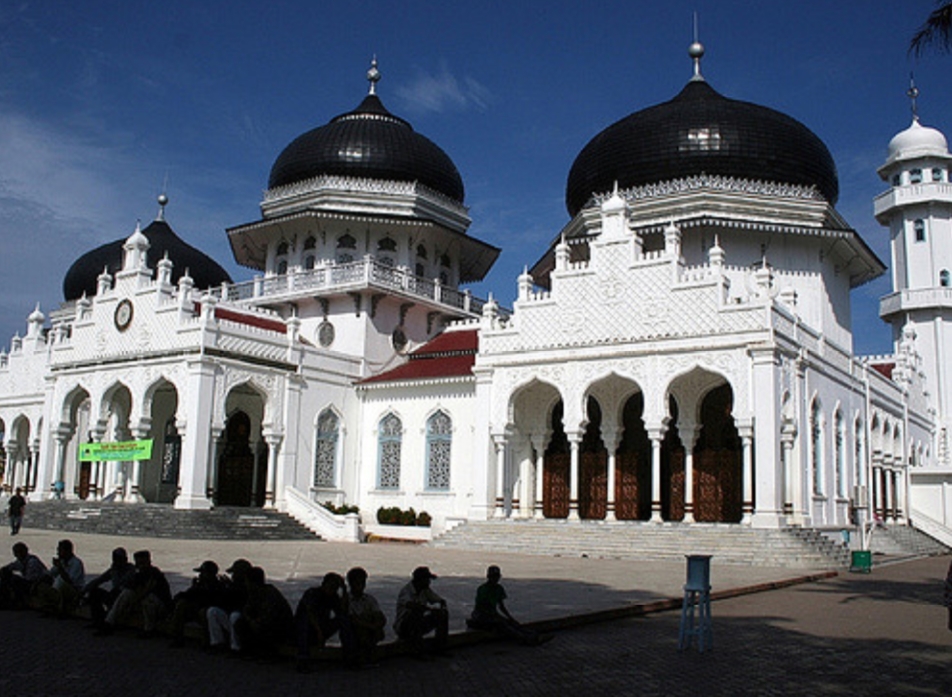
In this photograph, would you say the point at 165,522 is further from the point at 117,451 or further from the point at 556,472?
the point at 556,472

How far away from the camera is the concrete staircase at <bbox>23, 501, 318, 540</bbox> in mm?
24281

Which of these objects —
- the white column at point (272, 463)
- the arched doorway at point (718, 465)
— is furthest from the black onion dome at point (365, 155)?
the arched doorway at point (718, 465)

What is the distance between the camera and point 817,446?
79.9ft

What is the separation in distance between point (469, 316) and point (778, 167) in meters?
12.5

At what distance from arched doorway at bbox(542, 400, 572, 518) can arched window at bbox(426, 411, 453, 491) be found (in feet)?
10.6

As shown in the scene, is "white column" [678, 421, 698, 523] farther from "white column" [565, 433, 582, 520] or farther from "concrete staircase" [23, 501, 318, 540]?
"concrete staircase" [23, 501, 318, 540]

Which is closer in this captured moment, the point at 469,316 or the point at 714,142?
the point at 714,142

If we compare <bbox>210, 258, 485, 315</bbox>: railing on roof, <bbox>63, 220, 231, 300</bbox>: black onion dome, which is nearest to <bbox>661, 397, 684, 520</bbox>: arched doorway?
<bbox>210, 258, 485, 315</bbox>: railing on roof

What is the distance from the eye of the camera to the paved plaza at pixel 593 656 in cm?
714

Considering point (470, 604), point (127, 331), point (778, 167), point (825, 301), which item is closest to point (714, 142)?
point (778, 167)

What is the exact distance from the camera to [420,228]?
34.9 meters

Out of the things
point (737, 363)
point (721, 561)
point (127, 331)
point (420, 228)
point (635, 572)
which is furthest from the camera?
point (420, 228)

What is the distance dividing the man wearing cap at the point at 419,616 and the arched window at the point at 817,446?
17781mm

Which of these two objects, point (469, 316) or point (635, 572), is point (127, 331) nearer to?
point (469, 316)
